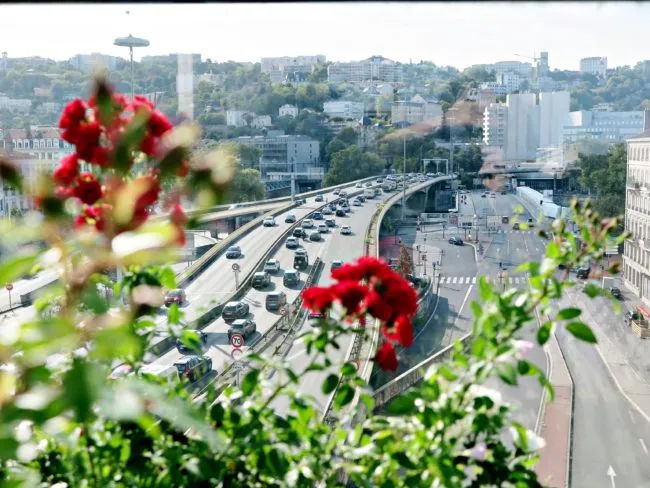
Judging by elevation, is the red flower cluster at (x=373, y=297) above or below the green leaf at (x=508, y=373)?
above

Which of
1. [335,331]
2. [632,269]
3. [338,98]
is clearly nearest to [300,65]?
[338,98]

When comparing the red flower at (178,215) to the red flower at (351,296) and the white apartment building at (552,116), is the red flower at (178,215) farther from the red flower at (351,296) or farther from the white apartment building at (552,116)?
the white apartment building at (552,116)

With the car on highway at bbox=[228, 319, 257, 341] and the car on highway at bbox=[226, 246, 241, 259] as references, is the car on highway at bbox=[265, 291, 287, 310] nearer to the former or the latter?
the car on highway at bbox=[228, 319, 257, 341]

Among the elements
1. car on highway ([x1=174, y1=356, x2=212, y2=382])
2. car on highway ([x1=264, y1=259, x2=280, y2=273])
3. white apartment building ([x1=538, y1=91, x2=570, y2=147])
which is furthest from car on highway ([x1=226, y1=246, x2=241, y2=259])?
white apartment building ([x1=538, y1=91, x2=570, y2=147])

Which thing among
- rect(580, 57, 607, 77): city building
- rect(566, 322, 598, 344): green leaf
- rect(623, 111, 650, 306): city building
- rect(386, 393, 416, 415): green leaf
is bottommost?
rect(623, 111, 650, 306): city building

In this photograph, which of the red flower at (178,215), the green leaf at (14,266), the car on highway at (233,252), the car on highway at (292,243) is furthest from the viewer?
the car on highway at (292,243)

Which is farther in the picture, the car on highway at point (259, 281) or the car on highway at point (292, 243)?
the car on highway at point (292, 243)

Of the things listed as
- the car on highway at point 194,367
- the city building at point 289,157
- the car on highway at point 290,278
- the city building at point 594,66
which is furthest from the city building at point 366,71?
the car on highway at point 194,367
